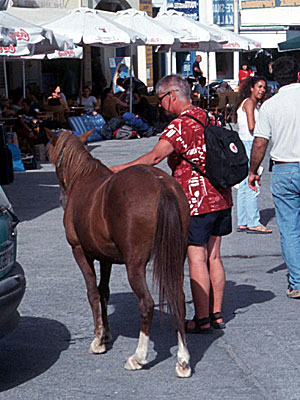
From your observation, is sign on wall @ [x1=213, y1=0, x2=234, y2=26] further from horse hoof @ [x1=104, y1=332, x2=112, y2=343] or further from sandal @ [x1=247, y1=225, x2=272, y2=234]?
horse hoof @ [x1=104, y1=332, x2=112, y2=343]

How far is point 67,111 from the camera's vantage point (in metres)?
22.4

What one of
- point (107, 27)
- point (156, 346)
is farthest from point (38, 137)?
point (156, 346)

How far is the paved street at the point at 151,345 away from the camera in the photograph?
5.08 metres

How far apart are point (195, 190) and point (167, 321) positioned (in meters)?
1.20

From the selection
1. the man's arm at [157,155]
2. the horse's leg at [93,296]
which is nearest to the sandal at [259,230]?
the man's arm at [157,155]

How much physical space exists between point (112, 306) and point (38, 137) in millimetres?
11692

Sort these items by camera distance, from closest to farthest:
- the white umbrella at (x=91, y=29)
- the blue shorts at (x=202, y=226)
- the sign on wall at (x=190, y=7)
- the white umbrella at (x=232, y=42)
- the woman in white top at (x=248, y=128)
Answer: the blue shorts at (x=202, y=226)
the woman in white top at (x=248, y=128)
the white umbrella at (x=91, y=29)
the white umbrella at (x=232, y=42)
the sign on wall at (x=190, y=7)

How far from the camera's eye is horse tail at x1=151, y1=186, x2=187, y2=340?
5.10 meters

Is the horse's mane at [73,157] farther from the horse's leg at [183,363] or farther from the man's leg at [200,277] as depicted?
the horse's leg at [183,363]

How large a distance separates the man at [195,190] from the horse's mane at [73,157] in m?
0.36

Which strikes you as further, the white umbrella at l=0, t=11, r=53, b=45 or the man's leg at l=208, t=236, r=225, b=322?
the white umbrella at l=0, t=11, r=53, b=45

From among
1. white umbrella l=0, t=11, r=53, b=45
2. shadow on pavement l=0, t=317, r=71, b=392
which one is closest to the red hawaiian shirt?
shadow on pavement l=0, t=317, r=71, b=392

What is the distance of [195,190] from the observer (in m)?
6.09

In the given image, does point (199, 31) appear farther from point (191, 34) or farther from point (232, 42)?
point (232, 42)
